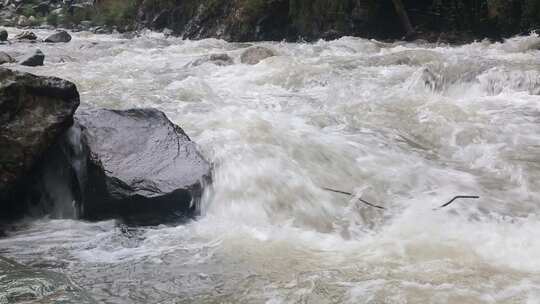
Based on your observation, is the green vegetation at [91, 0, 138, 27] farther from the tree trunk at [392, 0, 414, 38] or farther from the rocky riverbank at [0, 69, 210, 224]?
the rocky riverbank at [0, 69, 210, 224]

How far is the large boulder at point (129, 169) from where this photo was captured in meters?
4.44

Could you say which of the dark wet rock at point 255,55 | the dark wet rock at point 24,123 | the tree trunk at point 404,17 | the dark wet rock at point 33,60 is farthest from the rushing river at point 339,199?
the tree trunk at point 404,17

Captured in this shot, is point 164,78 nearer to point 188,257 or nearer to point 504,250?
point 188,257

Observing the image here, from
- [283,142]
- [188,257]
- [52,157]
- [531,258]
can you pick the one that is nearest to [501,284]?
[531,258]

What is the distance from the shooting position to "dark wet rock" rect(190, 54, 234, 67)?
11.1 metres

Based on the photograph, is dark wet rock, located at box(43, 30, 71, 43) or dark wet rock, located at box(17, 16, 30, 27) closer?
dark wet rock, located at box(43, 30, 71, 43)

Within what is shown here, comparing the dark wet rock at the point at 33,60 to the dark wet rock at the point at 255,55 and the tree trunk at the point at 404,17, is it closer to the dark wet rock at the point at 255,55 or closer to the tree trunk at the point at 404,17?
the dark wet rock at the point at 255,55

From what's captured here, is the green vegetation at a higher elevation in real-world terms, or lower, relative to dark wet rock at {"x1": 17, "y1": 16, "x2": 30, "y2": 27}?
higher

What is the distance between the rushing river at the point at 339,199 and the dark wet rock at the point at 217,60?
6.11 ft

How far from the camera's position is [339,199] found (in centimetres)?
472

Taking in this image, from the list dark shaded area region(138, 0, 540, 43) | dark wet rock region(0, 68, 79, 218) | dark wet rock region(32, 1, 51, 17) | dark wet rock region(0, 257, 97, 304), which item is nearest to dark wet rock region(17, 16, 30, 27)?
dark wet rock region(32, 1, 51, 17)

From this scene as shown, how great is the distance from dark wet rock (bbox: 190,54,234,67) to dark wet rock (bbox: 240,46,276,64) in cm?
29

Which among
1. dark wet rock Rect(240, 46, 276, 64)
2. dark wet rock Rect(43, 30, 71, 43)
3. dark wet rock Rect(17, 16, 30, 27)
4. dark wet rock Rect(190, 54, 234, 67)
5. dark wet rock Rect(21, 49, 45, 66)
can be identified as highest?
dark wet rock Rect(240, 46, 276, 64)

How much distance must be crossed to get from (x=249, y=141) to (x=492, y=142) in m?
2.68
